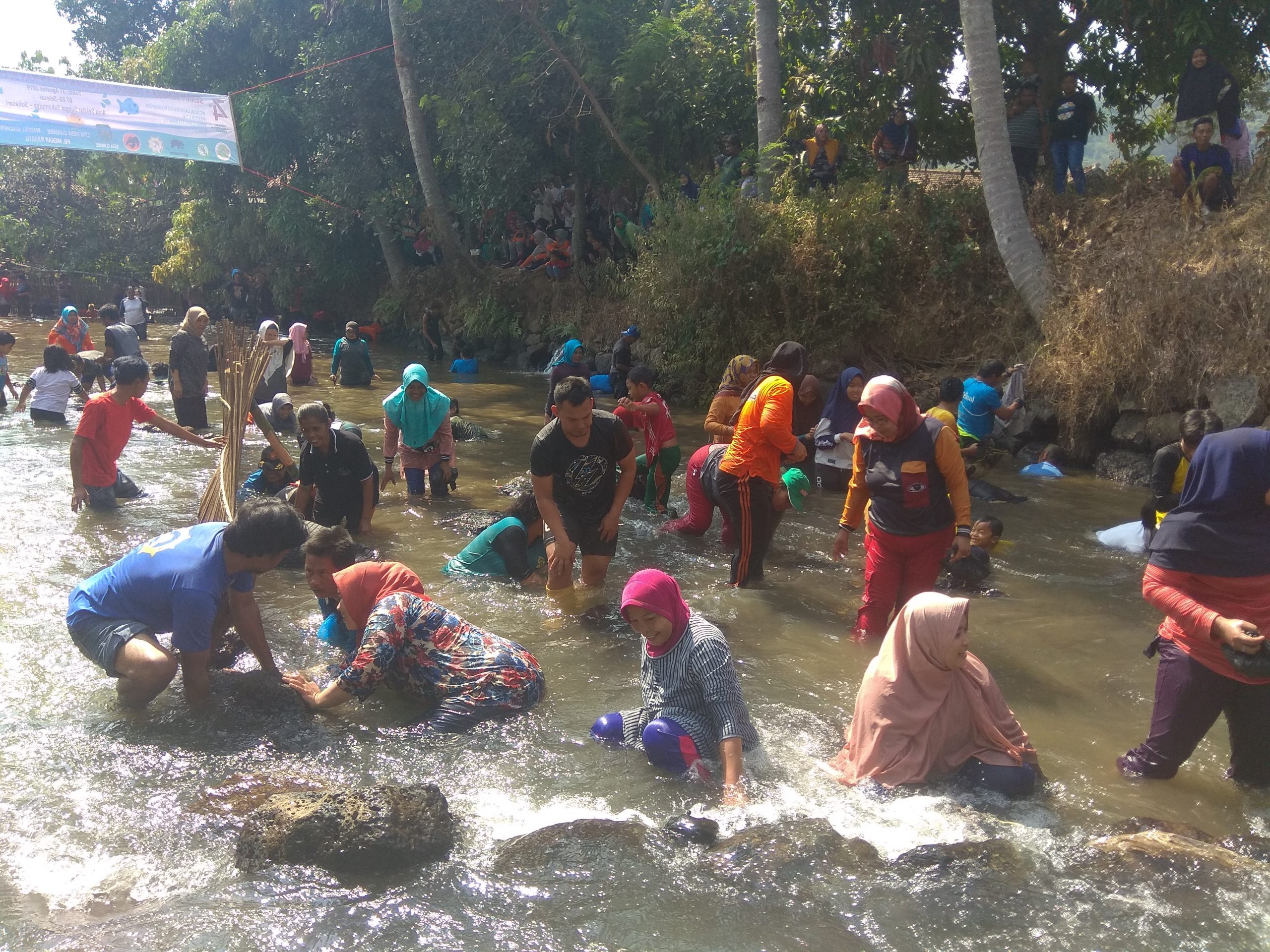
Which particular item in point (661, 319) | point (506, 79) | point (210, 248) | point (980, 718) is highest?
point (506, 79)

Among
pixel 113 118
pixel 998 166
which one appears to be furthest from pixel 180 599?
pixel 113 118

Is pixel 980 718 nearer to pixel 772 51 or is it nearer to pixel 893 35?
pixel 772 51

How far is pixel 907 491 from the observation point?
5371mm

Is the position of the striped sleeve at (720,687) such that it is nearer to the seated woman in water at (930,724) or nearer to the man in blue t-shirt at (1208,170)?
Result: the seated woman in water at (930,724)

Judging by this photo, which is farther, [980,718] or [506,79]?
[506,79]

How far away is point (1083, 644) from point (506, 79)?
16750mm

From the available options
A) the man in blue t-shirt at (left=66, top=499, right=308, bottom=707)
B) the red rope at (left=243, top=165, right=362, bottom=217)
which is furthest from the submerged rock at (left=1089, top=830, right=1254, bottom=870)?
the red rope at (left=243, top=165, right=362, bottom=217)

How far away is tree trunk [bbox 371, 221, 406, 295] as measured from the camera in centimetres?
2483

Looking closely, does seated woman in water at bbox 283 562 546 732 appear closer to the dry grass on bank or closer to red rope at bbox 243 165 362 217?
the dry grass on bank

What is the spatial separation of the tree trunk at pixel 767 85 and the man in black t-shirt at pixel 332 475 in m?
8.90

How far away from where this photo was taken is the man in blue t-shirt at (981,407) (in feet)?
30.7

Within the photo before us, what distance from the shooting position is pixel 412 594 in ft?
16.5

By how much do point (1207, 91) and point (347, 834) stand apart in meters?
12.8

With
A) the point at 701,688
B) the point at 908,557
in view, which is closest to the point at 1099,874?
the point at 701,688
